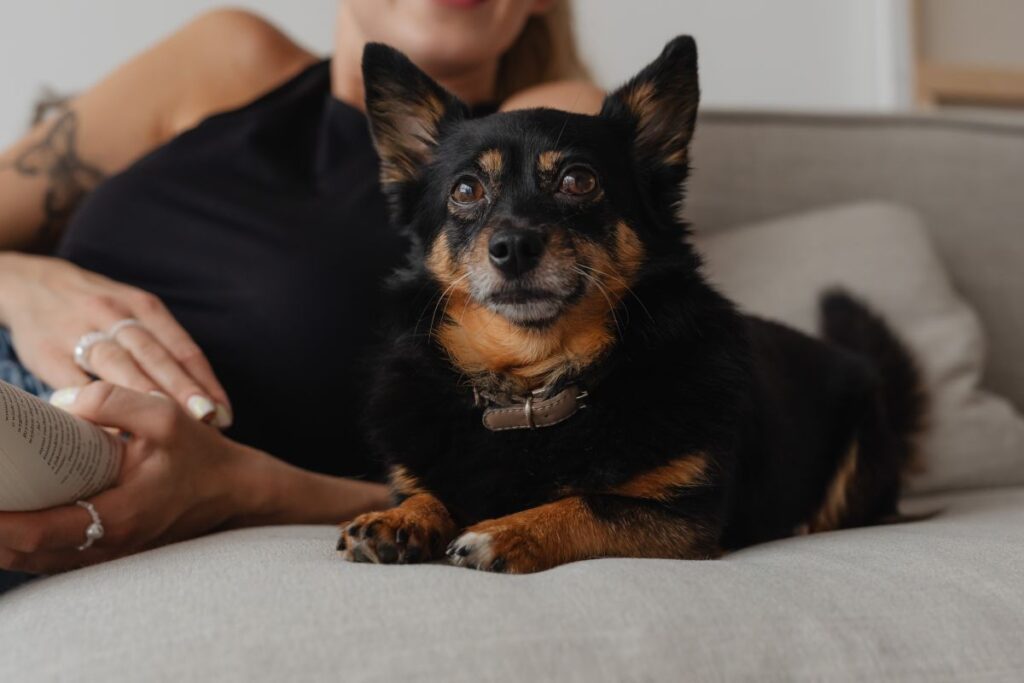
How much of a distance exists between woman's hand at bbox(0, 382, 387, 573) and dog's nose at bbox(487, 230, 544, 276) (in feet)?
1.48

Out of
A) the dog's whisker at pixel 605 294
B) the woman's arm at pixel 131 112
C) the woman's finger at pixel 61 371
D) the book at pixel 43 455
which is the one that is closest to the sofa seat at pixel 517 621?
the book at pixel 43 455

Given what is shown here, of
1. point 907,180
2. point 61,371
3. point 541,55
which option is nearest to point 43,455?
point 61,371

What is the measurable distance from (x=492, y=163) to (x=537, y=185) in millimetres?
70

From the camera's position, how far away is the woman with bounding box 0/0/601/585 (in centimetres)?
130

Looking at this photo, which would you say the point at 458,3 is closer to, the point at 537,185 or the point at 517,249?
the point at 537,185

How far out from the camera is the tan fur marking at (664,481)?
3.87ft

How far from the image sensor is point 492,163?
1.30 m

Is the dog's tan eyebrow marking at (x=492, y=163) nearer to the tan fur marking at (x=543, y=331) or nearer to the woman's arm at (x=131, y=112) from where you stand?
the tan fur marking at (x=543, y=331)

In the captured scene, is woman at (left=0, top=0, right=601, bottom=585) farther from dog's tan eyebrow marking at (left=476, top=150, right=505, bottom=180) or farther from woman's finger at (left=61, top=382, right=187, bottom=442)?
dog's tan eyebrow marking at (left=476, top=150, right=505, bottom=180)

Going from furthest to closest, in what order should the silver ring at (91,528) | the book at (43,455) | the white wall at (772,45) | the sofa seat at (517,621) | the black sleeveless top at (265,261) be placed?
the white wall at (772,45), the black sleeveless top at (265,261), the silver ring at (91,528), the book at (43,455), the sofa seat at (517,621)

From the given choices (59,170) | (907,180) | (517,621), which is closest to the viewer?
(517,621)

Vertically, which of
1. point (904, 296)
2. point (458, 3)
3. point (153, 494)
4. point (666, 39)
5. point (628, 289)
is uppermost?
point (458, 3)

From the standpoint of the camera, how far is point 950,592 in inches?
38.8

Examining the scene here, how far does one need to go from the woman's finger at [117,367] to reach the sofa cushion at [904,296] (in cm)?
116
